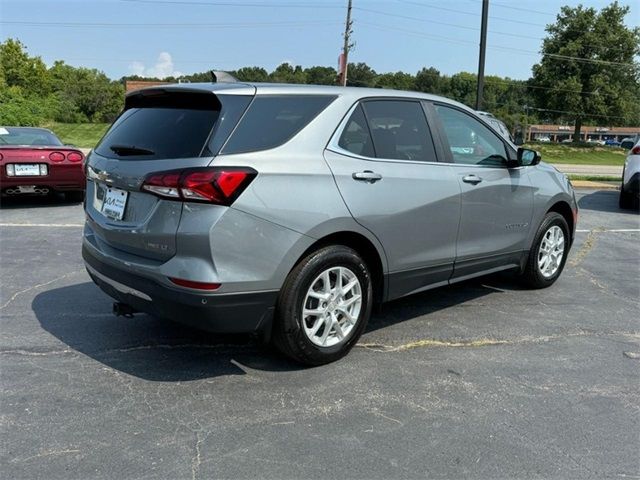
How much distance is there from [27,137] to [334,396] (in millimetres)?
8477

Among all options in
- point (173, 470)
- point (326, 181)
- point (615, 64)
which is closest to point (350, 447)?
point (173, 470)

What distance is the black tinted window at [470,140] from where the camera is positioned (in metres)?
4.52

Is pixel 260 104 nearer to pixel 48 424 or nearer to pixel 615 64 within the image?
pixel 48 424

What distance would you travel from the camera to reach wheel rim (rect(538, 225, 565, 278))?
554cm

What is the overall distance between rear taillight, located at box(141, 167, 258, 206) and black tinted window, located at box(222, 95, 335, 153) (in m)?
0.16

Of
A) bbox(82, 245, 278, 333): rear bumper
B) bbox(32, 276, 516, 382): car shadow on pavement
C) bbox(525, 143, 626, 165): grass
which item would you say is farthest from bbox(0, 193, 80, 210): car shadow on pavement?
bbox(525, 143, 626, 165): grass

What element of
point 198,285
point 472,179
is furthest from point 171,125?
point 472,179

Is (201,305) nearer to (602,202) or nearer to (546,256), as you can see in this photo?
(546,256)

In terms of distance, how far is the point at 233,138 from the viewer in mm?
3211

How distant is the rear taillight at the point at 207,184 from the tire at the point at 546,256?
334 cm

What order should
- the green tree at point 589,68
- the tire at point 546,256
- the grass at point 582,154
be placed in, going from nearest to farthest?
1. the tire at point 546,256
2. the grass at point 582,154
3. the green tree at point 589,68

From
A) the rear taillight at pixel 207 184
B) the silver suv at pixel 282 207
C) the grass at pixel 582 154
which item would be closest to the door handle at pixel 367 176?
the silver suv at pixel 282 207

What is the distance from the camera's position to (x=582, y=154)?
143ft

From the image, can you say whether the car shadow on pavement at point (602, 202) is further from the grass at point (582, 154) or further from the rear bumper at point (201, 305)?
the grass at point (582, 154)
